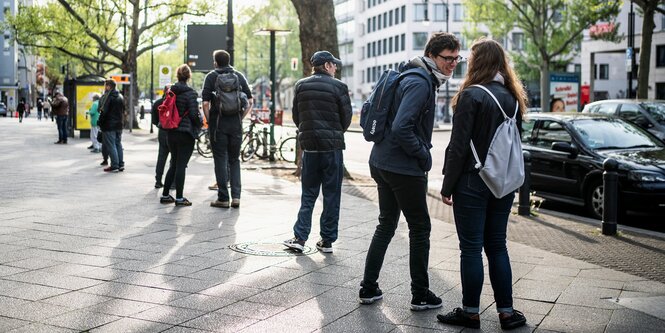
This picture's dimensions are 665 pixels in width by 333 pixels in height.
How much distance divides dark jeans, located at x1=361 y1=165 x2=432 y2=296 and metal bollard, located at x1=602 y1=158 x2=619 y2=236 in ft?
14.5

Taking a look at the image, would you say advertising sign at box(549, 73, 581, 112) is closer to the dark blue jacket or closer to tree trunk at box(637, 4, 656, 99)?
tree trunk at box(637, 4, 656, 99)

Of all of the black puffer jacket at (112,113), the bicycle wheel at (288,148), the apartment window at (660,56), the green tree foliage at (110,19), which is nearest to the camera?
the black puffer jacket at (112,113)

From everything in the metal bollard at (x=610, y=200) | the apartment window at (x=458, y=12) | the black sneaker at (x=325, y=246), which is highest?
the apartment window at (x=458, y=12)

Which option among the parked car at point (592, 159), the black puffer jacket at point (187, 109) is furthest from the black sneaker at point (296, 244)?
the parked car at point (592, 159)

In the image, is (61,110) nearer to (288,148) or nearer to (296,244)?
(288,148)

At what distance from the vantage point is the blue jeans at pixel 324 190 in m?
7.98

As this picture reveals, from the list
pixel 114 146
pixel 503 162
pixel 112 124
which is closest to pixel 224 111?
pixel 503 162

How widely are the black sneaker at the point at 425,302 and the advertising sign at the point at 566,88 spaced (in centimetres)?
1962

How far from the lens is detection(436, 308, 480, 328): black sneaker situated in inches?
210

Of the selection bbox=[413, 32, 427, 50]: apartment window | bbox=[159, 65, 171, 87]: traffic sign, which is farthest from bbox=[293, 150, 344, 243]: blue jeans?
bbox=[413, 32, 427, 50]: apartment window

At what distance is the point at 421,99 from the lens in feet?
18.1

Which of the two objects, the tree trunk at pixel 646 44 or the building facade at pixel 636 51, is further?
the building facade at pixel 636 51

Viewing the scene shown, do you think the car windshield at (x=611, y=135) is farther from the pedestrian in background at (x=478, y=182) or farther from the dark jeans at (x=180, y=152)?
the pedestrian in background at (x=478, y=182)

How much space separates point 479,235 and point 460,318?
0.53 m
